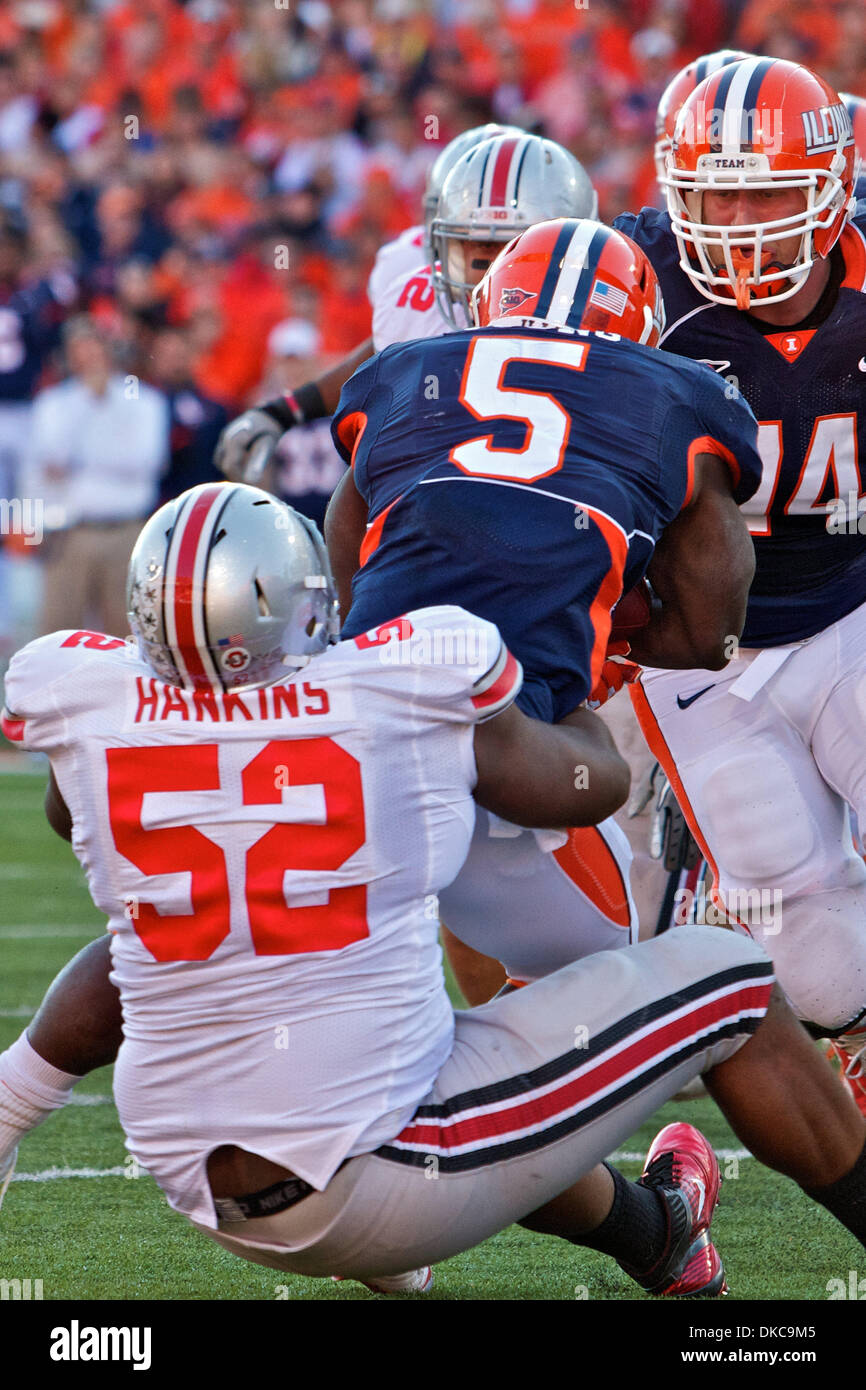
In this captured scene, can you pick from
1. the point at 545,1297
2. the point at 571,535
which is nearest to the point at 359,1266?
the point at 545,1297

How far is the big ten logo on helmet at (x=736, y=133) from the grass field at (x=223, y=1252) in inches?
74.6

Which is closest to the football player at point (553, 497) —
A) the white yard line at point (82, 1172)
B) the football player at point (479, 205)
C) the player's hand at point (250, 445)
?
the white yard line at point (82, 1172)

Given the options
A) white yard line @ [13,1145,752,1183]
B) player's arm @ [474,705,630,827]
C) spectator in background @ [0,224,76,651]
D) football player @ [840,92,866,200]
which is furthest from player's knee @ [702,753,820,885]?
spectator in background @ [0,224,76,651]

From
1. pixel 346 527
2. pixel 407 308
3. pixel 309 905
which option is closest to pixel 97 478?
pixel 407 308

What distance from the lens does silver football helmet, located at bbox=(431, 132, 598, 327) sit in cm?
399

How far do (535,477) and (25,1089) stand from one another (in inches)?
43.5

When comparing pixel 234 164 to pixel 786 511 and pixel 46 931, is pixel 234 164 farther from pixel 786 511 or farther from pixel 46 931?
pixel 786 511

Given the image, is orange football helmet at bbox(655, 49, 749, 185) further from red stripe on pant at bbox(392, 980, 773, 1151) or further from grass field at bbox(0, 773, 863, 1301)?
grass field at bbox(0, 773, 863, 1301)

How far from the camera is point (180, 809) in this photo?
2.14 m

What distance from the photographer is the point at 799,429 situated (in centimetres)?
334

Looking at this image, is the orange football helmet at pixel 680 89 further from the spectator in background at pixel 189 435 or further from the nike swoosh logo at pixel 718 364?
the spectator in background at pixel 189 435

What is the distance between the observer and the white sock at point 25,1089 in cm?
255

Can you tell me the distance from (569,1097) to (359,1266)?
0.34m

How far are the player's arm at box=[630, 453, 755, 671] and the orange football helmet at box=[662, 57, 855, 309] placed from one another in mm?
779
